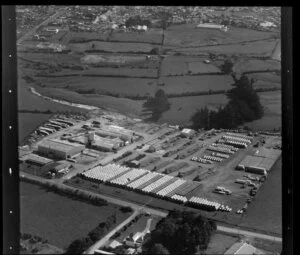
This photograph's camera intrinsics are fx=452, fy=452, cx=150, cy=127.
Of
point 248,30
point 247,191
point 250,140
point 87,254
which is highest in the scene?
point 248,30

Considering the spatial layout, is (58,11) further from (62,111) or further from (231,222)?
(231,222)

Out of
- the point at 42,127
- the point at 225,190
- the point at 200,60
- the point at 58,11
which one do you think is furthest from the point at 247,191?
the point at 58,11

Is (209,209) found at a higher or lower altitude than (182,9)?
lower

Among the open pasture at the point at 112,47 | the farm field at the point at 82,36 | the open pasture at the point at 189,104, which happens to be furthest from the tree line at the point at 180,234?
the farm field at the point at 82,36

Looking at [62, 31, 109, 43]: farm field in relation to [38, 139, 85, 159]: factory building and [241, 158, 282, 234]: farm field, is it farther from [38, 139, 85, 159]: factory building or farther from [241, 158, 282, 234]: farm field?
[241, 158, 282, 234]: farm field

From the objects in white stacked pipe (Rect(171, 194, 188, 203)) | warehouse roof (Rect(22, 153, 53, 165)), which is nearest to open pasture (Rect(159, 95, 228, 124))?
white stacked pipe (Rect(171, 194, 188, 203))

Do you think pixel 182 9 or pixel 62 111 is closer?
pixel 182 9
